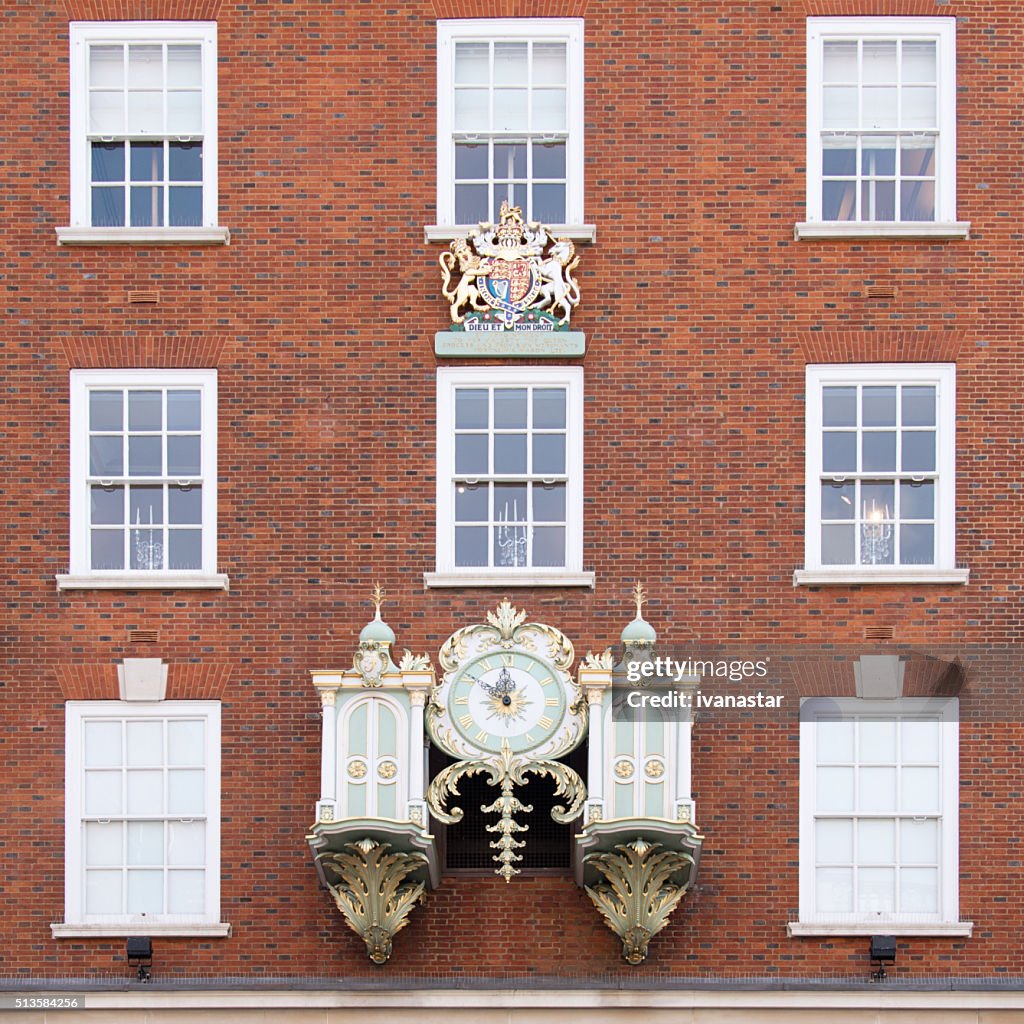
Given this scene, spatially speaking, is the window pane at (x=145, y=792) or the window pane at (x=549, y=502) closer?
the window pane at (x=145, y=792)

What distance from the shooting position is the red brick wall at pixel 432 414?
1919cm

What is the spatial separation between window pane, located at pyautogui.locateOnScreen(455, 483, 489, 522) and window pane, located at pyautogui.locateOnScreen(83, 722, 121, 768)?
3.98 m

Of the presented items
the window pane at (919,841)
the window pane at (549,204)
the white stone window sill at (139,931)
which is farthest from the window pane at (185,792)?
the window pane at (919,841)

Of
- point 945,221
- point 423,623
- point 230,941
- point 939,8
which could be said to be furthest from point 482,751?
point 939,8

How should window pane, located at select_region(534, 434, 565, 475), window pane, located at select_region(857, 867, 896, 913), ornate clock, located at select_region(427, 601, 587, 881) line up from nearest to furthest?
ornate clock, located at select_region(427, 601, 587, 881)
window pane, located at select_region(857, 867, 896, 913)
window pane, located at select_region(534, 434, 565, 475)

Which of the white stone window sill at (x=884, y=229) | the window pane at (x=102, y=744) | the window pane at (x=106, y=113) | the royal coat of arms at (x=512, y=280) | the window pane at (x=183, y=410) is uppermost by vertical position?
the window pane at (x=106, y=113)

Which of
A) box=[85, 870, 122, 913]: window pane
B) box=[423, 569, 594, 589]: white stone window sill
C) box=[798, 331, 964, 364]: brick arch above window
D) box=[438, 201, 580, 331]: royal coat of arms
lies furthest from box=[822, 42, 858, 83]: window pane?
box=[85, 870, 122, 913]: window pane

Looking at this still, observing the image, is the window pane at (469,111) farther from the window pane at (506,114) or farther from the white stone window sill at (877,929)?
the white stone window sill at (877,929)

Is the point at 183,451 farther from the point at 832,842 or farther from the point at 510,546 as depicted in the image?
the point at 832,842

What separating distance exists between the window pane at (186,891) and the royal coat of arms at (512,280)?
6.04 metres

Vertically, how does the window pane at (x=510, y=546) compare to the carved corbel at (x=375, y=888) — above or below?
above

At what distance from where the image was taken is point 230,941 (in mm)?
19125

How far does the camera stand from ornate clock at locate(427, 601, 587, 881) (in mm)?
18484

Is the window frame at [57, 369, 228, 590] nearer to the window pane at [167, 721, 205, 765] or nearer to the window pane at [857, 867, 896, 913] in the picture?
the window pane at [167, 721, 205, 765]
